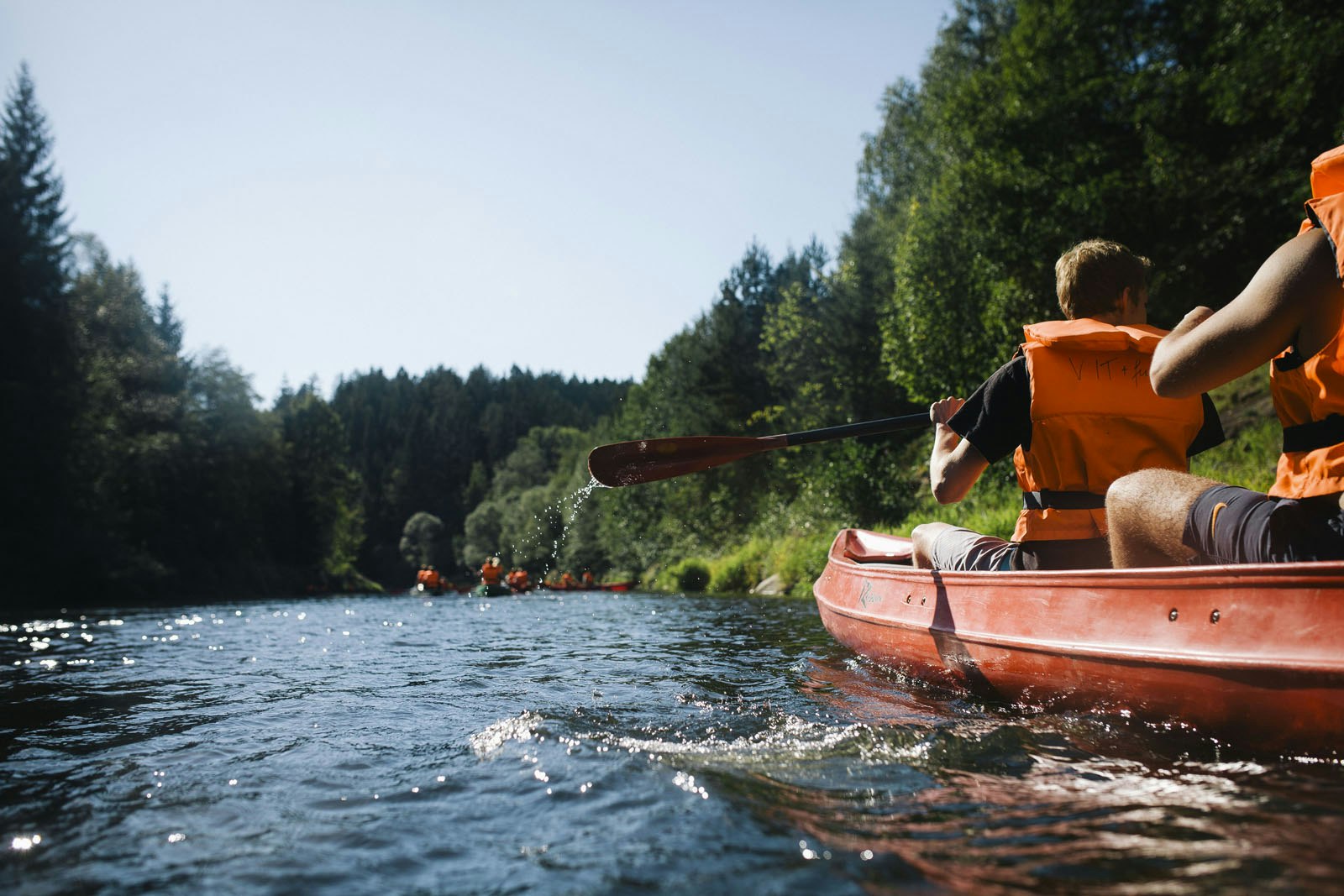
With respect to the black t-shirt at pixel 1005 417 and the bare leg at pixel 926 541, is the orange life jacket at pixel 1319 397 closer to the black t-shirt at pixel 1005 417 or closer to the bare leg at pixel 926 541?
the black t-shirt at pixel 1005 417

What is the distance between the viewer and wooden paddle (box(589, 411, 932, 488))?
551 centimetres

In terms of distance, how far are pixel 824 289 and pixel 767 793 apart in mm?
26513

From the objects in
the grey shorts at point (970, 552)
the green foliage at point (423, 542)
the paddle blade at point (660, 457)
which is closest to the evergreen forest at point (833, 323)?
the paddle blade at point (660, 457)

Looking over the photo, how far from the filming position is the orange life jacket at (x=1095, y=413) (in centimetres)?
340

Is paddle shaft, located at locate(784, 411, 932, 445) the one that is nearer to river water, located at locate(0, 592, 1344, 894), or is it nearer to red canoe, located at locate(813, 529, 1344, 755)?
red canoe, located at locate(813, 529, 1344, 755)

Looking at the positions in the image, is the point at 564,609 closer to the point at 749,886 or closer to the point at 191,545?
the point at 749,886

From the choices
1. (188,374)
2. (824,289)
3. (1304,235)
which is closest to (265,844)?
(1304,235)

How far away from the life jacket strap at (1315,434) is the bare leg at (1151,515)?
32 cm

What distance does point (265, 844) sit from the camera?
217 centimetres

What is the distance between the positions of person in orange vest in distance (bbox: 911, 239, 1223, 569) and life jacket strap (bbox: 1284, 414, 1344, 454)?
2.78ft

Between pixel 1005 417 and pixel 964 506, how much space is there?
1091cm

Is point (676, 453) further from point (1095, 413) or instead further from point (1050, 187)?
point (1050, 187)

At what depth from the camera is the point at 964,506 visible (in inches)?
547

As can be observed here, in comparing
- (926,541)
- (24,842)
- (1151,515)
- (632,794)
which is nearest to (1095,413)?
(1151,515)
